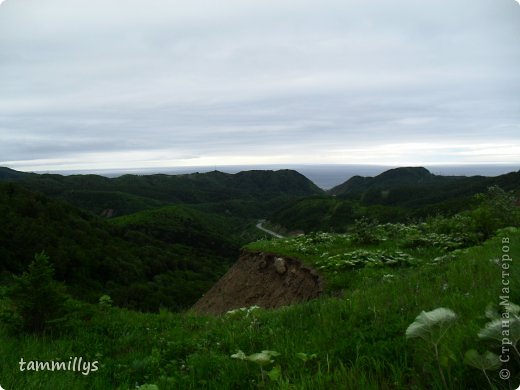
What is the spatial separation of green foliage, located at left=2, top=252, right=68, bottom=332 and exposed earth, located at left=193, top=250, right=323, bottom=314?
7588mm

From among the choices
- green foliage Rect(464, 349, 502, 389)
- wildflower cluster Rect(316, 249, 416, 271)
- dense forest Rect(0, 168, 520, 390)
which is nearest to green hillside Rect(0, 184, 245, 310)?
wildflower cluster Rect(316, 249, 416, 271)

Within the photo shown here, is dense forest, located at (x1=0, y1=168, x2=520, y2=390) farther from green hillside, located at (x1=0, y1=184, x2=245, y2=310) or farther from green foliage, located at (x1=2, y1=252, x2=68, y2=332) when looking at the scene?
green hillside, located at (x1=0, y1=184, x2=245, y2=310)

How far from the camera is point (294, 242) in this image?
59.8 feet

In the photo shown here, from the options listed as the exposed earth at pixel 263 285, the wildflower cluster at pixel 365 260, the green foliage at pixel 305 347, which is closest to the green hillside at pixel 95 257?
the exposed earth at pixel 263 285

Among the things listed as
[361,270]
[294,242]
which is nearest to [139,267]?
[294,242]

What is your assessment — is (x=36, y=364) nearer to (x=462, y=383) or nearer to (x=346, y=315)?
(x=346, y=315)

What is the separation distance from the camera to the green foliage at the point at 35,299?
20.0 ft

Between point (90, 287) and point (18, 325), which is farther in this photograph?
point (90, 287)

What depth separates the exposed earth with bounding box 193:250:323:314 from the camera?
13.3 meters

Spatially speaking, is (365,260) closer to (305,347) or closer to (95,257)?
(305,347)

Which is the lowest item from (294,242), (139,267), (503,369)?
(139,267)

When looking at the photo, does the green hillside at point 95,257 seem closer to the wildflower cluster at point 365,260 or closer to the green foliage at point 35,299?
the wildflower cluster at point 365,260

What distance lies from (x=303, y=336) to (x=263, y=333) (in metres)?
0.86

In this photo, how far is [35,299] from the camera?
6.13 m
